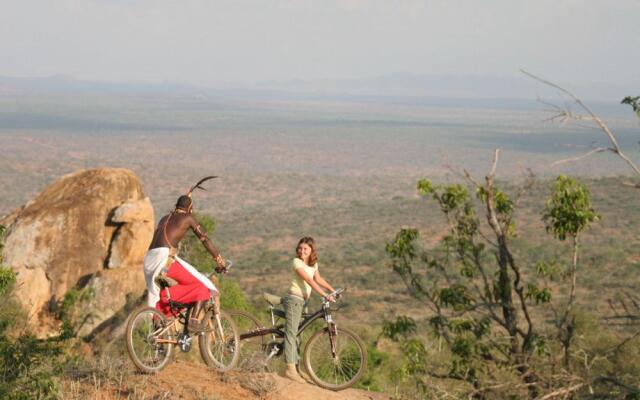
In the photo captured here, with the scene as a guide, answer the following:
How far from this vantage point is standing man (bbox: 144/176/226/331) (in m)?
8.48

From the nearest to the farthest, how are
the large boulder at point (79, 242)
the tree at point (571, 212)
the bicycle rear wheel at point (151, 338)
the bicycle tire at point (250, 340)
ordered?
the bicycle rear wheel at point (151, 338) < the bicycle tire at point (250, 340) < the tree at point (571, 212) < the large boulder at point (79, 242)

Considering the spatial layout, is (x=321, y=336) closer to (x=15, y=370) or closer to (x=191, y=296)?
(x=191, y=296)

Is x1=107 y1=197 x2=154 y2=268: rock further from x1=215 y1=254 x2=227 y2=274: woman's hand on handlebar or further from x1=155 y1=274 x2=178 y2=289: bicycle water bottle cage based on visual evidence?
x1=215 y1=254 x2=227 y2=274: woman's hand on handlebar

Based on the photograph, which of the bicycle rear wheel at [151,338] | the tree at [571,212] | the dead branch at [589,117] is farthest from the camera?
the tree at [571,212]

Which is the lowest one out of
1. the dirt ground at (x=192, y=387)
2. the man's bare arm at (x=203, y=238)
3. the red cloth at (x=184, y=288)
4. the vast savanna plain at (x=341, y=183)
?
the vast savanna plain at (x=341, y=183)

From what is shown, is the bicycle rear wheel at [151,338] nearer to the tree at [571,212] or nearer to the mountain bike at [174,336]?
the mountain bike at [174,336]

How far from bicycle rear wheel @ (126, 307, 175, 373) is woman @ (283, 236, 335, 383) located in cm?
124

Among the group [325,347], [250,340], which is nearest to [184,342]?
[250,340]

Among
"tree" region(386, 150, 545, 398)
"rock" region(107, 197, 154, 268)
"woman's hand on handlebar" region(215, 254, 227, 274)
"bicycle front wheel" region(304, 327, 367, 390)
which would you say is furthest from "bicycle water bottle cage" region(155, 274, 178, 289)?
"rock" region(107, 197, 154, 268)

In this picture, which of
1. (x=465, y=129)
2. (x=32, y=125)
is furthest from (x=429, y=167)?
(x=32, y=125)

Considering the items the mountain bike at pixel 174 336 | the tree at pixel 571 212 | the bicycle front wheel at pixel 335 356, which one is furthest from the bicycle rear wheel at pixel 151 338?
the tree at pixel 571 212

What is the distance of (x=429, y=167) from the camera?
125m

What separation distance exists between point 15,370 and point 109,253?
8743mm

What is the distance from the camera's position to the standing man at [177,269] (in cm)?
848
